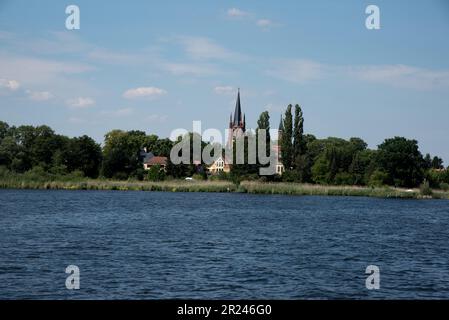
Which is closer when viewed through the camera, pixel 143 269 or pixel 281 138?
pixel 143 269

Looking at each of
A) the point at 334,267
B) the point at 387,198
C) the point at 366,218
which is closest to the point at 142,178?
the point at 387,198

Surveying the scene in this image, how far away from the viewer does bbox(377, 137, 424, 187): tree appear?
81.2 m

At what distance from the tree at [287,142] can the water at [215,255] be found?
44.1m

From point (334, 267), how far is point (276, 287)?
4.25 metres

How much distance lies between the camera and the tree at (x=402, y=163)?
3199 inches

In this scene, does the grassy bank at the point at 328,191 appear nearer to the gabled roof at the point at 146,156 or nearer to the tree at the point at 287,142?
the tree at the point at 287,142

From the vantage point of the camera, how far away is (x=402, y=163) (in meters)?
81.6

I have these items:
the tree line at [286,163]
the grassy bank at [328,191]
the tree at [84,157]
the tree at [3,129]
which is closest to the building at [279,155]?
the tree line at [286,163]

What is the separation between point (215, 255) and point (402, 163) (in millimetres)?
65097

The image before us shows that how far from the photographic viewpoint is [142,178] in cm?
8406

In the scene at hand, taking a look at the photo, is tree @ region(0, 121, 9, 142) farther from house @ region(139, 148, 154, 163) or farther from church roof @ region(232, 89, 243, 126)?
church roof @ region(232, 89, 243, 126)
